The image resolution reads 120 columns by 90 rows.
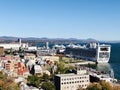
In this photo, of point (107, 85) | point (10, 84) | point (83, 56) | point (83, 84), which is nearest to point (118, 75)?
point (83, 84)

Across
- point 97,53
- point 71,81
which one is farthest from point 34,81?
point 97,53

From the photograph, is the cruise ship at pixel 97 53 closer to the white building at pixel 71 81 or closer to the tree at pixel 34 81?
the tree at pixel 34 81

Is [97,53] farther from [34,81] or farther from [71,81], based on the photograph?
[71,81]

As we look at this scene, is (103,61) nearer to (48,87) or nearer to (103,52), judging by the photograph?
(103,52)

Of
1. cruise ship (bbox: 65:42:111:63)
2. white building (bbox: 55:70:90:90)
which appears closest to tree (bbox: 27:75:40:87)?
white building (bbox: 55:70:90:90)

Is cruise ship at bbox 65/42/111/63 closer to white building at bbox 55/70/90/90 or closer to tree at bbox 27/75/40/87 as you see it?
tree at bbox 27/75/40/87

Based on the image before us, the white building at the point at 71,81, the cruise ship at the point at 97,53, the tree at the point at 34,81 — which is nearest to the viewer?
the white building at the point at 71,81

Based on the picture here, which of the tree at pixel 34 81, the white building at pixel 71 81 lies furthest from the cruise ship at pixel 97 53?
the white building at pixel 71 81

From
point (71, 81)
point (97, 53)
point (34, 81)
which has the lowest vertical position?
point (97, 53)
